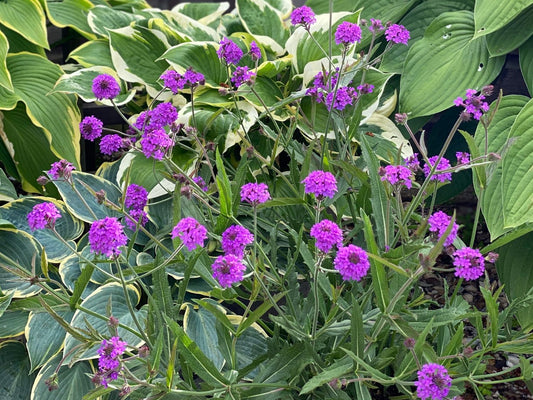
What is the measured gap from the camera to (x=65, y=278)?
1267mm

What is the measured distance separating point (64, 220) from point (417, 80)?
A: 0.91m

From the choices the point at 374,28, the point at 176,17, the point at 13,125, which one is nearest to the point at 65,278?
the point at 13,125

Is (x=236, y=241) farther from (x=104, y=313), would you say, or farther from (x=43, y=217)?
(x=104, y=313)

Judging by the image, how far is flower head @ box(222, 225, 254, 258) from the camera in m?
0.85

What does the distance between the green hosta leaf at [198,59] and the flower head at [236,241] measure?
0.79 m

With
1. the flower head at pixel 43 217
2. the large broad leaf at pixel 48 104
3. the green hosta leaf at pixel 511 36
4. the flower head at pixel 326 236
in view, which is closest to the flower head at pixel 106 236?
the flower head at pixel 43 217

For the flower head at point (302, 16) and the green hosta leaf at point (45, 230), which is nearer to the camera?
the flower head at point (302, 16)

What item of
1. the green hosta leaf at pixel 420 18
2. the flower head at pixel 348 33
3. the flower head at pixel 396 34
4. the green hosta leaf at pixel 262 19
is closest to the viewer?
the flower head at pixel 348 33

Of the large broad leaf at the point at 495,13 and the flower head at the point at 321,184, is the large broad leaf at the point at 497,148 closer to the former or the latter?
the large broad leaf at the point at 495,13

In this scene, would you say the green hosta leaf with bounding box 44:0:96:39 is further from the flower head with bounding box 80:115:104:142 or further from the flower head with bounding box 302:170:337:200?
the flower head with bounding box 302:170:337:200

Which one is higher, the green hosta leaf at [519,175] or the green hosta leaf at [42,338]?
the green hosta leaf at [519,175]

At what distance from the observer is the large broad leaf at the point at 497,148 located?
1.26m

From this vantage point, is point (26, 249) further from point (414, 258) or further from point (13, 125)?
point (414, 258)

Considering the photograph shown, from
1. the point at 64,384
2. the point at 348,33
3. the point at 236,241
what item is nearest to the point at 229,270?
the point at 236,241
